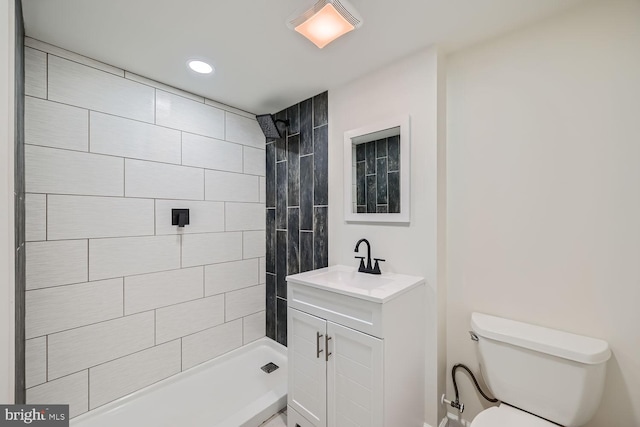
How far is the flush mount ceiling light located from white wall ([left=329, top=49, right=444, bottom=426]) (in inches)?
21.3

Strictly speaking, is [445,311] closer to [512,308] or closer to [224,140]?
[512,308]

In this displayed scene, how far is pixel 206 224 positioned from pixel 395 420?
1.84 meters

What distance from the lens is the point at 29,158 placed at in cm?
147

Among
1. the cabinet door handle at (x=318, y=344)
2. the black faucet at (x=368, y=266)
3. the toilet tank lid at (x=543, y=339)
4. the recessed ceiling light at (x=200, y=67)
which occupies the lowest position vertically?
the cabinet door handle at (x=318, y=344)

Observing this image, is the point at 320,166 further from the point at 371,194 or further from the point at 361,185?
the point at 371,194

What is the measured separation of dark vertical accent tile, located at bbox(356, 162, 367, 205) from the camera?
1889 millimetres

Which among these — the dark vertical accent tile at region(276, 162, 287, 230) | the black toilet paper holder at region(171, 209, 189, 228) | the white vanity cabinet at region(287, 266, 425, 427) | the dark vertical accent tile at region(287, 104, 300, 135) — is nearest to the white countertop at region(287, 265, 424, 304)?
the white vanity cabinet at region(287, 266, 425, 427)

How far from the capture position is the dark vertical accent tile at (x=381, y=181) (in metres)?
1.79

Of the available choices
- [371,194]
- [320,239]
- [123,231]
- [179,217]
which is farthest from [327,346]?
[123,231]

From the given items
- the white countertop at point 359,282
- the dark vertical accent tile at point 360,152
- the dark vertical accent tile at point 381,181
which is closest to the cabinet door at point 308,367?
the white countertop at point 359,282

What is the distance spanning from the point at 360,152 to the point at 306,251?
0.93 metres

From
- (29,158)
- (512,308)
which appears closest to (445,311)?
(512,308)

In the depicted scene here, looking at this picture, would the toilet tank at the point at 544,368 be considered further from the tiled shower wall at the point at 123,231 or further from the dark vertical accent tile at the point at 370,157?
the tiled shower wall at the point at 123,231

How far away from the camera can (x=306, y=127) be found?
228cm
